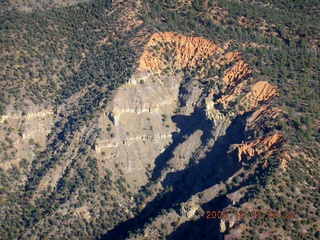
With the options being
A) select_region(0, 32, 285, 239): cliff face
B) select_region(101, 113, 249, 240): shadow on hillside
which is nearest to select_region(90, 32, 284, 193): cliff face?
select_region(0, 32, 285, 239): cliff face

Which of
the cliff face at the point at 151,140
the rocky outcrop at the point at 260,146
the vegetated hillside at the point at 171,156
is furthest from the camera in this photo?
the cliff face at the point at 151,140

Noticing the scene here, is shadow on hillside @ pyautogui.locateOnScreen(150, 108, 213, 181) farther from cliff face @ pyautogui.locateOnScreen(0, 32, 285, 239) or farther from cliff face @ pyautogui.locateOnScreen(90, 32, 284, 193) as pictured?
cliff face @ pyautogui.locateOnScreen(0, 32, 285, 239)

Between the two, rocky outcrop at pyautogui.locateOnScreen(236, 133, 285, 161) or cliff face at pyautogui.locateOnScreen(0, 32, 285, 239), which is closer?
rocky outcrop at pyautogui.locateOnScreen(236, 133, 285, 161)

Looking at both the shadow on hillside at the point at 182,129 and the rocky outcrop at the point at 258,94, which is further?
the shadow on hillside at the point at 182,129

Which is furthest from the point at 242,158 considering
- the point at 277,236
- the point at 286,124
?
the point at 277,236

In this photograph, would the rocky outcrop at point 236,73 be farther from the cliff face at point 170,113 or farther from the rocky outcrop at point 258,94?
the rocky outcrop at point 258,94

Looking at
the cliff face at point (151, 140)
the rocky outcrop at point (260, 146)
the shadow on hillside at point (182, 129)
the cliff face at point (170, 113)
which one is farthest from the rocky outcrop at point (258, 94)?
the rocky outcrop at point (260, 146)

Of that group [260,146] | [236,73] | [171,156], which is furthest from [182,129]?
[260,146]

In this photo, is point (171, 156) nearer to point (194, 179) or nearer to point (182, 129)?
point (182, 129)
